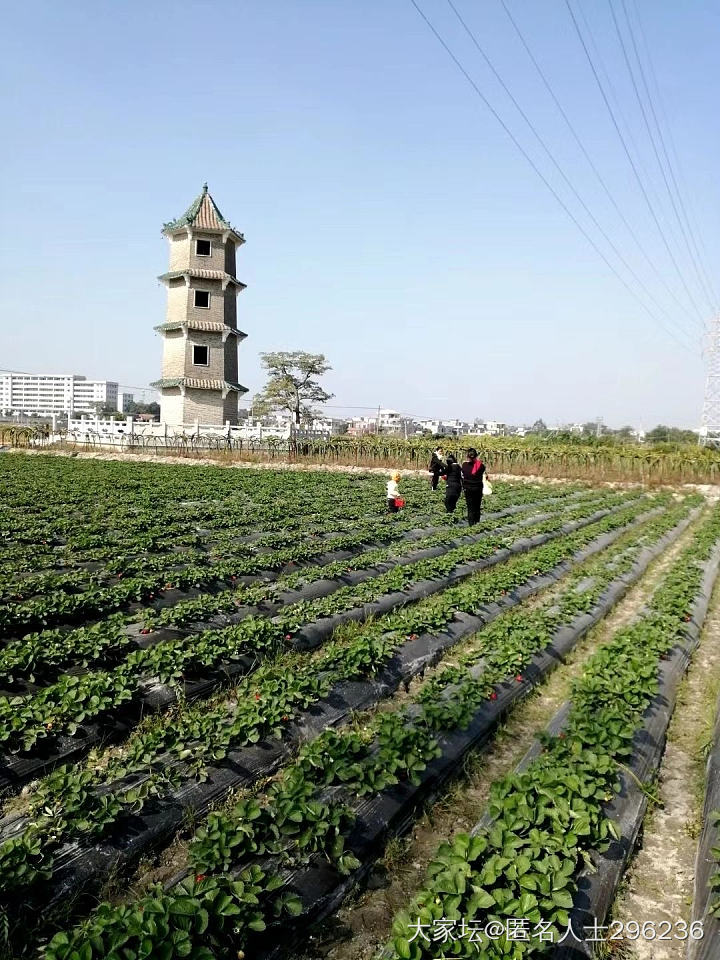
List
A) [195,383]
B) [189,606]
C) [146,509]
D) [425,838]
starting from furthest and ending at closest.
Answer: [195,383] → [146,509] → [189,606] → [425,838]

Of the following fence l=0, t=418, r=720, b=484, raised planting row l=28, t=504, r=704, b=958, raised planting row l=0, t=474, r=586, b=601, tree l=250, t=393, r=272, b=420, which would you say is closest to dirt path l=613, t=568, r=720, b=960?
raised planting row l=28, t=504, r=704, b=958

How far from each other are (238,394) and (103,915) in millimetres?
43967

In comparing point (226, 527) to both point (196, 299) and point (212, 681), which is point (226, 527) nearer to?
point (212, 681)

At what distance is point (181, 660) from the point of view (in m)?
5.71

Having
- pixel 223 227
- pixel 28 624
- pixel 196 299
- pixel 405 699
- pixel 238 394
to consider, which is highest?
pixel 223 227

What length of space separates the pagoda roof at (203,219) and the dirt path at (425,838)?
4398 centimetres

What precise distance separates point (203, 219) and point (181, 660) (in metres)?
44.8

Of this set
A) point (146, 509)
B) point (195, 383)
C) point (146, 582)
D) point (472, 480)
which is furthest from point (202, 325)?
point (146, 582)

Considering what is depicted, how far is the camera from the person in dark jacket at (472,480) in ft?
46.2

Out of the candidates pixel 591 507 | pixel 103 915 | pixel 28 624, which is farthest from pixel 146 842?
pixel 591 507

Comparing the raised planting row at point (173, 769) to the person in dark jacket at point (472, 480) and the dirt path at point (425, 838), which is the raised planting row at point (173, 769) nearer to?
the dirt path at point (425, 838)

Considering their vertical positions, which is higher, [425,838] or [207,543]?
[207,543]

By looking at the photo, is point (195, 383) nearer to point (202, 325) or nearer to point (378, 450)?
point (202, 325)

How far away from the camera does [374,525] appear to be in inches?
571
